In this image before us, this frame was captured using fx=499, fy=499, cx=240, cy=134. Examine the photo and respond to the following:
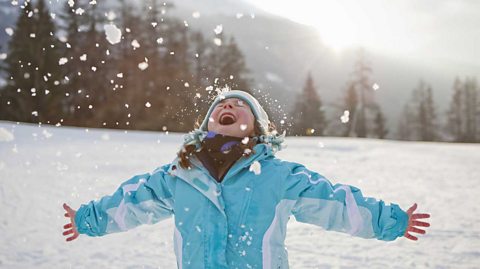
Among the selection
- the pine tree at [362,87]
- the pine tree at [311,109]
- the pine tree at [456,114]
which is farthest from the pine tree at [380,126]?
the pine tree at [456,114]

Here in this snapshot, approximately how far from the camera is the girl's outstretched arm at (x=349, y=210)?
2.54 metres

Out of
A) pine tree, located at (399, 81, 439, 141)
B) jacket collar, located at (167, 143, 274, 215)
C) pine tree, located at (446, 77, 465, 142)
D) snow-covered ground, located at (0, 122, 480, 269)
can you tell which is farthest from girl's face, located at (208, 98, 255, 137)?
pine tree, located at (446, 77, 465, 142)

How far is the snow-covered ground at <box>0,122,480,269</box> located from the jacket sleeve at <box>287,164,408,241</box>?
1.64 metres

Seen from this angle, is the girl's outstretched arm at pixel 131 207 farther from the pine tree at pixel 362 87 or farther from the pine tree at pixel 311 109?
the pine tree at pixel 362 87

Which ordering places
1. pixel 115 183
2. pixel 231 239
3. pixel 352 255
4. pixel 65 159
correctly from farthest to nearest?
pixel 65 159
pixel 115 183
pixel 352 255
pixel 231 239

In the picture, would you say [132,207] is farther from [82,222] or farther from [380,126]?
[380,126]

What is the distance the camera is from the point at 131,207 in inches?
108

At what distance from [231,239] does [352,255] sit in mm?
2318

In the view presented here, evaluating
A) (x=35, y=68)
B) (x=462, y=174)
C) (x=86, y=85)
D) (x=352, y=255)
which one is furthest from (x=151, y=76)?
(x=352, y=255)

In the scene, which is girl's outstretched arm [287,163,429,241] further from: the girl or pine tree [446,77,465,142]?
pine tree [446,77,465,142]

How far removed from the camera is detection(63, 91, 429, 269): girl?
2.43 metres

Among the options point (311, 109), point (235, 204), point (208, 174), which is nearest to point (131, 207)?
point (208, 174)

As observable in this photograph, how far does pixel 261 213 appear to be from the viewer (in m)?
2.45

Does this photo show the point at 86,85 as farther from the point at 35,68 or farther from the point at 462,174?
the point at 462,174
